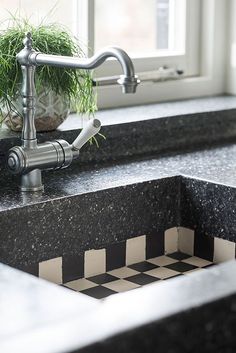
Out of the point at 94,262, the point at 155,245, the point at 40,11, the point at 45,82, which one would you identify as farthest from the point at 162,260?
the point at 40,11

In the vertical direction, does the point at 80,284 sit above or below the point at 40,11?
below

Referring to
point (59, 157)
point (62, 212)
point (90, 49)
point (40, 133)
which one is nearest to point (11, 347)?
point (62, 212)

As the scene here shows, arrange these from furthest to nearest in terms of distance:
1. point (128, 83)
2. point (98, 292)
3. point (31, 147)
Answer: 1. point (31, 147)
2. point (98, 292)
3. point (128, 83)

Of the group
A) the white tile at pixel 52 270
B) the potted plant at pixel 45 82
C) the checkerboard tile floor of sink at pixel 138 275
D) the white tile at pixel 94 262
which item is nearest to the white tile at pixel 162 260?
the checkerboard tile floor of sink at pixel 138 275

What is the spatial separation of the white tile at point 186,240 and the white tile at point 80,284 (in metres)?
0.28

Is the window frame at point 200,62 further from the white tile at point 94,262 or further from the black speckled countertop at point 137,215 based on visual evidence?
the white tile at point 94,262

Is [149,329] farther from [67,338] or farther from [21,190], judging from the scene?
[21,190]

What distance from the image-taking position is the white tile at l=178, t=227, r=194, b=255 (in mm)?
1928

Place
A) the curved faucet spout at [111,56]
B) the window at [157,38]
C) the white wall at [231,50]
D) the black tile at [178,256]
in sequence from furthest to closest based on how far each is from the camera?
1. the white wall at [231,50]
2. the window at [157,38]
3. the black tile at [178,256]
4. the curved faucet spout at [111,56]

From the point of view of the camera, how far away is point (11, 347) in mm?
895

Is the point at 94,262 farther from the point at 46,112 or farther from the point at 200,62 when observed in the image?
the point at 200,62

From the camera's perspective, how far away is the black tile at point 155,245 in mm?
1893

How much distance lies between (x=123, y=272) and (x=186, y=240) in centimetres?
20

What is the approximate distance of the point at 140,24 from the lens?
2.50m
